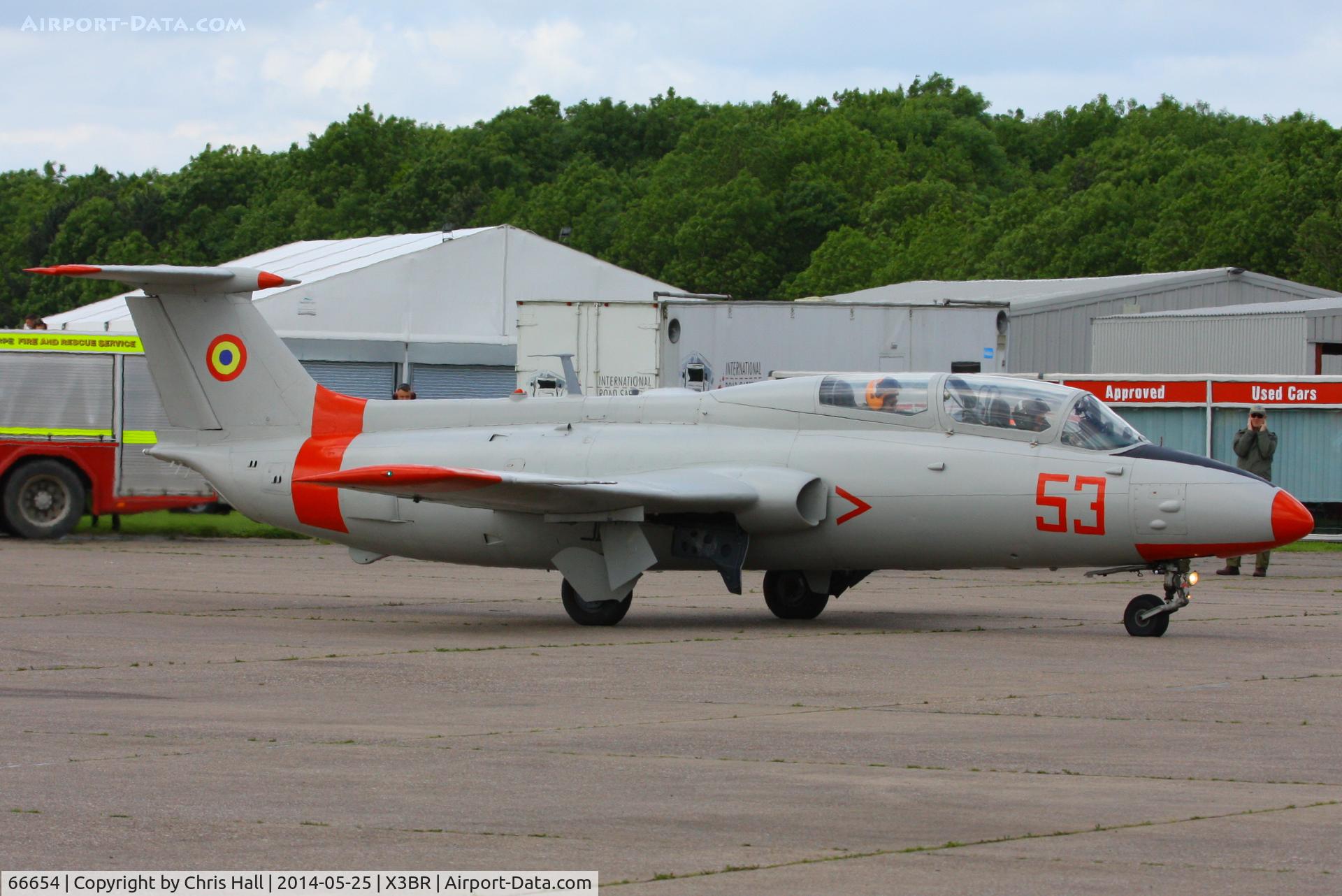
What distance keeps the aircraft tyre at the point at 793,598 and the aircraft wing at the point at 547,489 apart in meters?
1.49

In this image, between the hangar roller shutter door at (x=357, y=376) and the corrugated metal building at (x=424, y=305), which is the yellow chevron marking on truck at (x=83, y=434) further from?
the corrugated metal building at (x=424, y=305)

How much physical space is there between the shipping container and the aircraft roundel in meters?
12.9

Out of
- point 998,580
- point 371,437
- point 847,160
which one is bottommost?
point 998,580

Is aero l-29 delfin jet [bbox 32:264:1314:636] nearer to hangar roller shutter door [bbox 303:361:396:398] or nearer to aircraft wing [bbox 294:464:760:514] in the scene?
aircraft wing [bbox 294:464:760:514]

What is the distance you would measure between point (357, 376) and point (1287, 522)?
24.1 metres

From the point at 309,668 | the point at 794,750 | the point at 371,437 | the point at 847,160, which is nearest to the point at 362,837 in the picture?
the point at 794,750

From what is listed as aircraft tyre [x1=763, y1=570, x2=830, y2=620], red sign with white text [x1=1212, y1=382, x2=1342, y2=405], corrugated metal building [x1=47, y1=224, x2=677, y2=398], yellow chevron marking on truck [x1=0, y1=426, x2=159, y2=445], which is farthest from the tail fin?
corrugated metal building [x1=47, y1=224, x2=677, y2=398]

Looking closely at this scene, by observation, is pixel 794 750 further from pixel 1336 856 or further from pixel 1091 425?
pixel 1091 425

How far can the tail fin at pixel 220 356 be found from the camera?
1722 cm

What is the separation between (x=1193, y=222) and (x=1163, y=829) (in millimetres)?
73373

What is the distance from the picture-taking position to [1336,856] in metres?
6.73

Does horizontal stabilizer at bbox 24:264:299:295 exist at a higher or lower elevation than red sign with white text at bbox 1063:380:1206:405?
higher

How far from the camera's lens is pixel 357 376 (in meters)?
35.2

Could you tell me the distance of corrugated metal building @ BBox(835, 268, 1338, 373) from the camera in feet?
147
